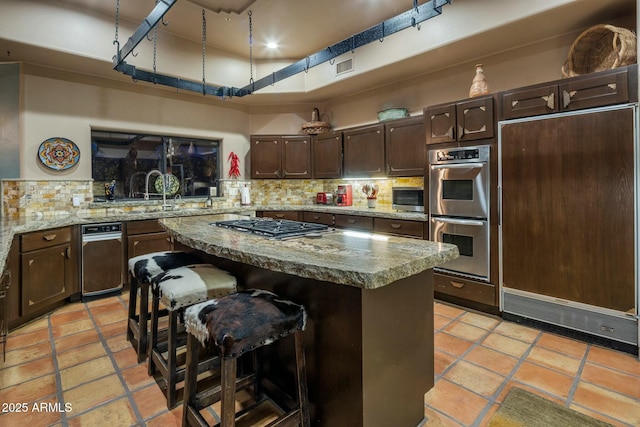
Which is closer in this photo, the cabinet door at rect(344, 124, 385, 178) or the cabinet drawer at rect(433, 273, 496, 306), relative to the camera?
the cabinet drawer at rect(433, 273, 496, 306)

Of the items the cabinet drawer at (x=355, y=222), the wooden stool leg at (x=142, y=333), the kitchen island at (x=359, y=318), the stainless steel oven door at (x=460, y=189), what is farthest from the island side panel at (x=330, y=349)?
the cabinet drawer at (x=355, y=222)

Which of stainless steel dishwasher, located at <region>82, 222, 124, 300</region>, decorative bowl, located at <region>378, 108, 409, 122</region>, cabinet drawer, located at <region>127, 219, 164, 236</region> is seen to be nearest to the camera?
stainless steel dishwasher, located at <region>82, 222, 124, 300</region>

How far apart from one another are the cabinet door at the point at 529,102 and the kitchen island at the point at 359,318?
1.91 m

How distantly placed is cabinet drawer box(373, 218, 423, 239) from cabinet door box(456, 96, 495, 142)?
1044 millimetres

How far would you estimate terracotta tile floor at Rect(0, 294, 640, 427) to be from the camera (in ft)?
5.72

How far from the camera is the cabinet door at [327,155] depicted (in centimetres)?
479

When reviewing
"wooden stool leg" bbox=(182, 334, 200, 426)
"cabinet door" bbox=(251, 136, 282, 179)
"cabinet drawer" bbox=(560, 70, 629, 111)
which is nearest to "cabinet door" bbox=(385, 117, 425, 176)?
"cabinet drawer" bbox=(560, 70, 629, 111)

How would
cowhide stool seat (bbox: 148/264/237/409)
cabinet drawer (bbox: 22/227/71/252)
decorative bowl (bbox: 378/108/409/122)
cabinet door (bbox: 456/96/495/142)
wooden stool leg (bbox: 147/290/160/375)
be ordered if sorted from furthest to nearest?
1. decorative bowl (bbox: 378/108/409/122)
2. cabinet door (bbox: 456/96/495/142)
3. cabinet drawer (bbox: 22/227/71/252)
4. wooden stool leg (bbox: 147/290/160/375)
5. cowhide stool seat (bbox: 148/264/237/409)

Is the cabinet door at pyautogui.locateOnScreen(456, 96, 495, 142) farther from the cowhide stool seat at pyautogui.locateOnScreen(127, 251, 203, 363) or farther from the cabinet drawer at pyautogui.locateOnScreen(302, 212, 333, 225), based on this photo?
the cowhide stool seat at pyautogui.locateOnScreen(127, 251, 203, 363)

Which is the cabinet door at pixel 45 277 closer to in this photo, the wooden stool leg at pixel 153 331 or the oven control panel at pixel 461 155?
the wooden stool leg at pixel 153 331

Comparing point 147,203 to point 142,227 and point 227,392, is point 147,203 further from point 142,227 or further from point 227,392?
point 227,392

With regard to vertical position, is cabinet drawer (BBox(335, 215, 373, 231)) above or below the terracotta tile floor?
above

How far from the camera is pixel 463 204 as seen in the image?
3180 millimetres

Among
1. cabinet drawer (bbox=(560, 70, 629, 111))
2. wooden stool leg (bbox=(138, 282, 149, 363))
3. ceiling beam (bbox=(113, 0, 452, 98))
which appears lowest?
wooden stool leg (bbox=(138, 282, 149, 363))
